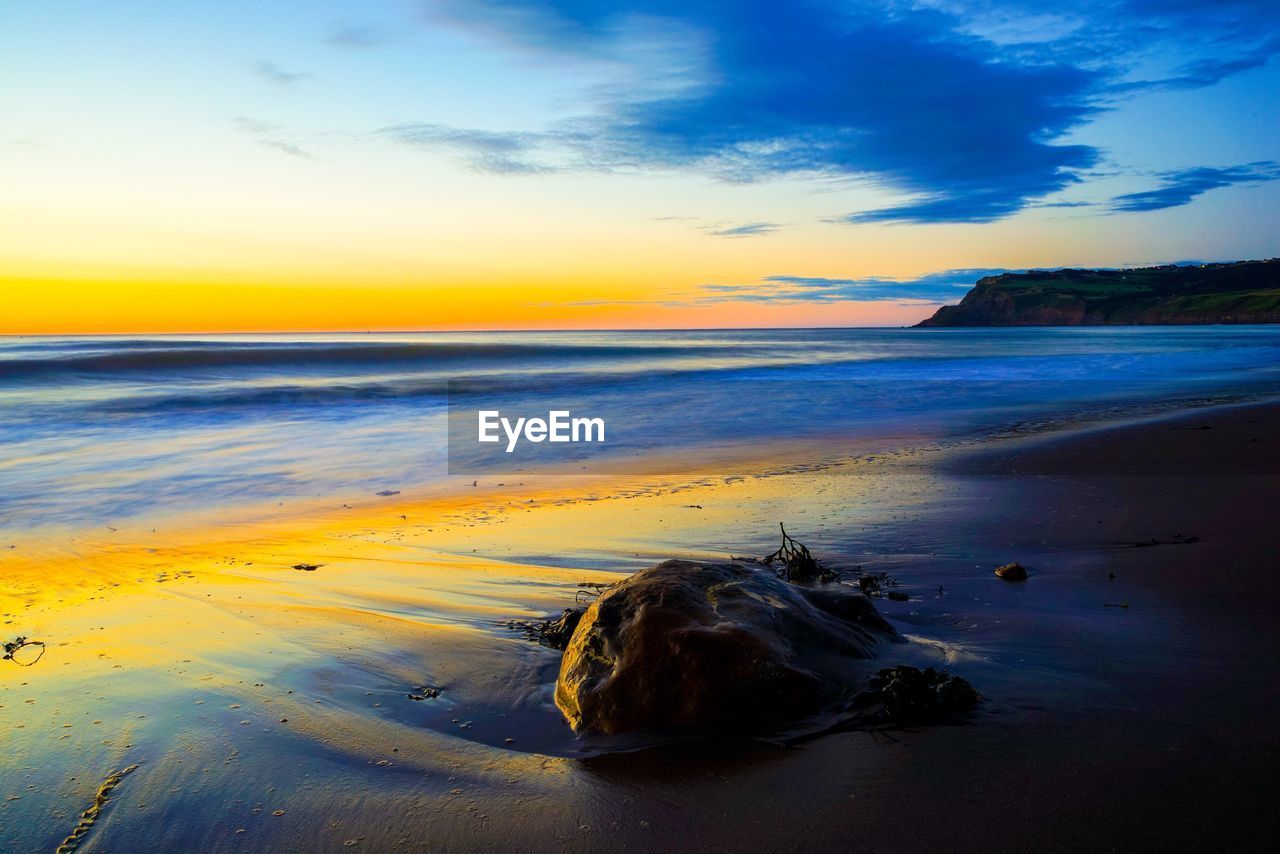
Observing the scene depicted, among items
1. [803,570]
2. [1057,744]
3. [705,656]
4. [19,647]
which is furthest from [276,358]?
[1057,744]

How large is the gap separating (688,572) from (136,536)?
5684 millimetres

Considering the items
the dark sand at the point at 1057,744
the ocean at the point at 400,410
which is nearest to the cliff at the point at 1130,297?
the ocean at the point at 400,410

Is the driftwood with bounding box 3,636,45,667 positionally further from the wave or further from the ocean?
the wave

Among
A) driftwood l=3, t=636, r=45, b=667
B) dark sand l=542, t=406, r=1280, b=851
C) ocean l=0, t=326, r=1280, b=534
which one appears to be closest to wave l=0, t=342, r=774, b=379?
ocean l=0, t=326, r=1280, b=534

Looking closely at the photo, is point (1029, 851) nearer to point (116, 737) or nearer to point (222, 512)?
point (116, 737)

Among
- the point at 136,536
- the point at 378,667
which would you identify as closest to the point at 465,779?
the point at 378,667

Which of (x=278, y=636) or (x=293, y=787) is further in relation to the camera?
(x=278, y=636)

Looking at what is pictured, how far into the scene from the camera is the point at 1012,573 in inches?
187

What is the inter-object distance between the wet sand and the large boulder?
0.17 meters

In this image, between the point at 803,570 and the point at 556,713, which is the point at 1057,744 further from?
the point at 803,570

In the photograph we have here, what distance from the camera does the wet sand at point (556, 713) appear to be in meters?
2.30

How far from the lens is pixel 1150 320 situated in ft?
344

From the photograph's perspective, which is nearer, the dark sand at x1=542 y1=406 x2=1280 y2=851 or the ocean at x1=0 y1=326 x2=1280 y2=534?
the dark sand at x1=542 y1=406 x2=1280 y2=851

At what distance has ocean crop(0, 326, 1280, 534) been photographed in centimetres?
973
